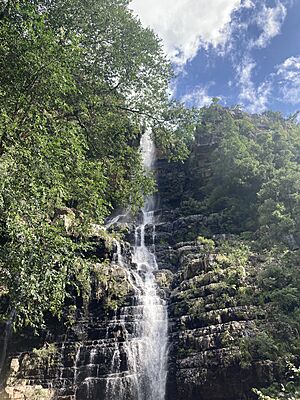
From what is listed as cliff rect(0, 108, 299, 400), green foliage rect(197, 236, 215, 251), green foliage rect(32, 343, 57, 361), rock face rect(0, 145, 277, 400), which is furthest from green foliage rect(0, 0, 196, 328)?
green foliage rect(197, 236, 215, 251)

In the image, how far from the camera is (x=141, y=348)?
43.2 feet

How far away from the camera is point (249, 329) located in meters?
12.0

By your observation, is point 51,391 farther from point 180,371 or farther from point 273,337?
point 273,337

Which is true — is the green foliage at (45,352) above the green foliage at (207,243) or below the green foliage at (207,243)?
below

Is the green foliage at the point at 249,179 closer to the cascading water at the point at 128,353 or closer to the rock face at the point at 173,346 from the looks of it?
the rock face at the point at 173,346

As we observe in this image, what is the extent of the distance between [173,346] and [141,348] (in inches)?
49.8

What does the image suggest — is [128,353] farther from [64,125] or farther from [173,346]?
[64,125]

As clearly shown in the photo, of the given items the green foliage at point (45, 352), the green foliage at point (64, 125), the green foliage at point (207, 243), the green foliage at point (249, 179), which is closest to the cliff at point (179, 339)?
the green foliage at point (45, 352)

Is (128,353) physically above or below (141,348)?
below

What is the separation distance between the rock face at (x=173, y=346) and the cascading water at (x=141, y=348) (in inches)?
4.4

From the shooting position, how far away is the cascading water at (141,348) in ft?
39.4

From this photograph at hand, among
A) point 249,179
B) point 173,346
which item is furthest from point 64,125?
point 249,179

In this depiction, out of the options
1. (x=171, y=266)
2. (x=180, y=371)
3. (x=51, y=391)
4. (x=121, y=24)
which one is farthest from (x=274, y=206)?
(x=51, y=391)

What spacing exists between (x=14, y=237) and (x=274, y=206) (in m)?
17.6
